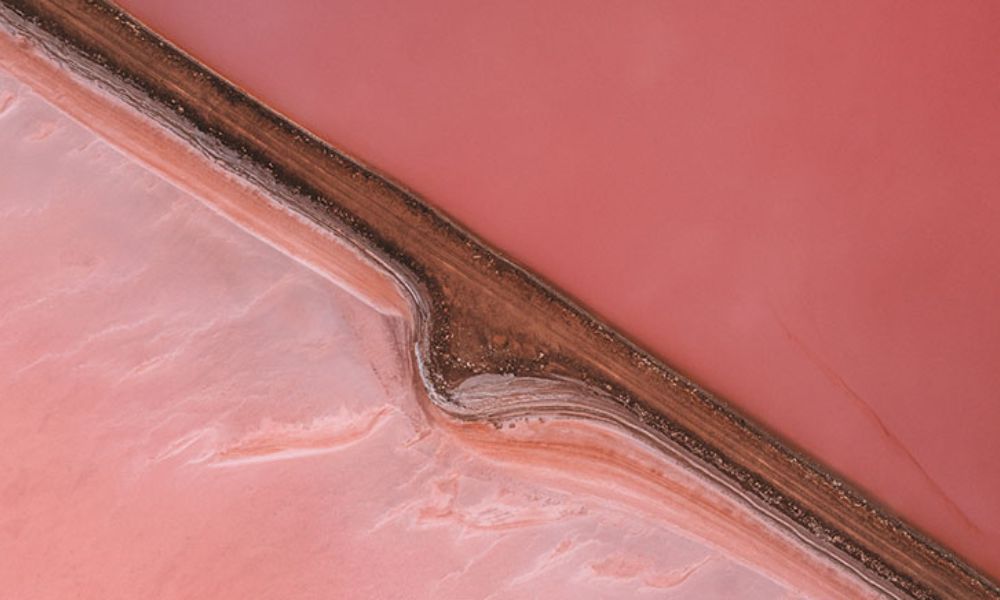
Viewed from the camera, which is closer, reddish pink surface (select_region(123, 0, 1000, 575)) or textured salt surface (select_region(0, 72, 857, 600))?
textured salt surface (select_region(0, 72, 857, 600))

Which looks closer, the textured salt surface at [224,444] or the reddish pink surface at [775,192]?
the textured salt surface at [224,444]

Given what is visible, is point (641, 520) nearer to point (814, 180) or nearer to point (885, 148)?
point (814, 180)

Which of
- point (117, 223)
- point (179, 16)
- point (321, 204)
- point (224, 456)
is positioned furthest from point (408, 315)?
point (179, 16)

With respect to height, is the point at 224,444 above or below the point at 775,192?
below

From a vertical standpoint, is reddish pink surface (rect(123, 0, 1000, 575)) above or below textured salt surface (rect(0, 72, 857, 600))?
above
